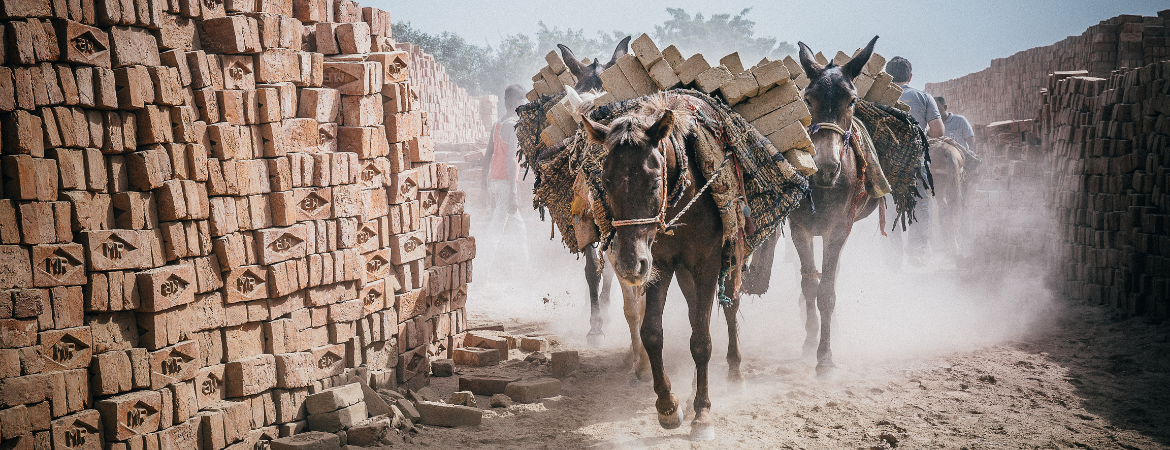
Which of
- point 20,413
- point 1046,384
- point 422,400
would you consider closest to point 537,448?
point 422,400

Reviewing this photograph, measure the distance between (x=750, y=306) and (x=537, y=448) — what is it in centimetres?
468

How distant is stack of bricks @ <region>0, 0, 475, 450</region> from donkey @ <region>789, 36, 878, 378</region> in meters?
3.08

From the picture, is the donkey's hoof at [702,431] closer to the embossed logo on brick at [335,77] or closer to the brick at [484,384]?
the brick at [484,384]

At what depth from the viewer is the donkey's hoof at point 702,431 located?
431cm

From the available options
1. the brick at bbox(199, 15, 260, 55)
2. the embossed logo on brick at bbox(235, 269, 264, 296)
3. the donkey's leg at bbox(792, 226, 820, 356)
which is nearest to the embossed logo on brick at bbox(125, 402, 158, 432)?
the embossed logo on brick at bbox(235, 269, 264, 296)

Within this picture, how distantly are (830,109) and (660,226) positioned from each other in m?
2.54

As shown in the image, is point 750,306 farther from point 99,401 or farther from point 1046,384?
point 99,401

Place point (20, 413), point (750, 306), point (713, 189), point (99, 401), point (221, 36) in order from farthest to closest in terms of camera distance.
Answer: point (750, 306), point (713, 189), point (221, 36), point (99, 401), point (20, 413)

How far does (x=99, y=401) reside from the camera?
10.7 feet

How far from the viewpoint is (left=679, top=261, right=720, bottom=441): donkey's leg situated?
433 cm

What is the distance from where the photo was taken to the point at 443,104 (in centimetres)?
2203

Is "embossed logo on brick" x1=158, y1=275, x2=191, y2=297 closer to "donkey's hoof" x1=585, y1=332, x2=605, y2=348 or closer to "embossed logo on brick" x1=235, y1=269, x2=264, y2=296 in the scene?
"embossed logo on brick" x1=235, y1=269, x2=264, y2=296

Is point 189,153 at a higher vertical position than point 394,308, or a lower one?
higher

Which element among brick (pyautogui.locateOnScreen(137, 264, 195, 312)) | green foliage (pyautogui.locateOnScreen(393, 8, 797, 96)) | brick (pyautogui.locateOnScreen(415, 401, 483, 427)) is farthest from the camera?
green foliage (pyautogui.locateOnScreen(393, 8, 797, 96))
